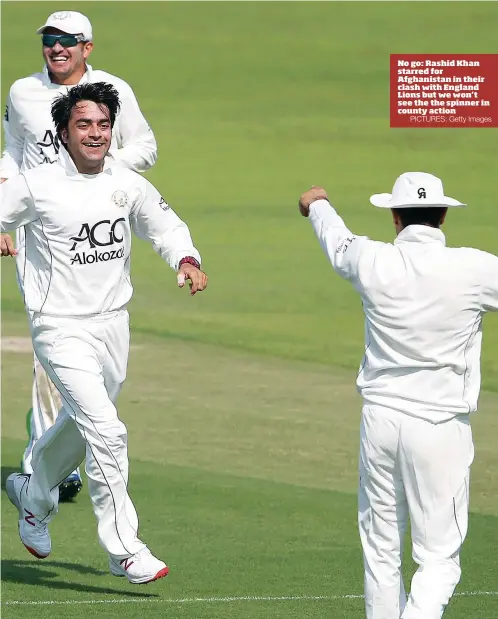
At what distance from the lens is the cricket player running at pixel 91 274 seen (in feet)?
23.8

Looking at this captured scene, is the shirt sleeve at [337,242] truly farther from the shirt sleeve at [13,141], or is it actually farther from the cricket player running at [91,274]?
the shirt sleeve at [13,141]

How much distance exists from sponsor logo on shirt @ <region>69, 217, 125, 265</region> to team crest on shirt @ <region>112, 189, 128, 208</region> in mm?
69

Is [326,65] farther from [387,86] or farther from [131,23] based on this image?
[131,23]

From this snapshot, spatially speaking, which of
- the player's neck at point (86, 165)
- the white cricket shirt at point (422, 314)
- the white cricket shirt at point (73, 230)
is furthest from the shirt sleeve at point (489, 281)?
the player's neck at point (86, 165)

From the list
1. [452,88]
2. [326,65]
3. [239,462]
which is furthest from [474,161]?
[239,462]

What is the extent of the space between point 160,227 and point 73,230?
0.49m

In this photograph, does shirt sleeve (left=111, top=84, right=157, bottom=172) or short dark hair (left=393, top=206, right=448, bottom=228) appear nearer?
short dark hair (left=393, top=206, right=448, bottom=228)

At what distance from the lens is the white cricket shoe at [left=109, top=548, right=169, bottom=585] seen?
7250 mm

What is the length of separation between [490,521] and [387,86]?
59.2ft

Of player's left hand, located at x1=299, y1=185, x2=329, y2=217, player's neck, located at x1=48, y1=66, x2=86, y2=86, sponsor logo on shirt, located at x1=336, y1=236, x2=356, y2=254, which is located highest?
player's neck, located at x1=48, y1=66, x2=86, y2=86

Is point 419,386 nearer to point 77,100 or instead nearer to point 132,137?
point 77,100

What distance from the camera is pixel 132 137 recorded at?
864cm

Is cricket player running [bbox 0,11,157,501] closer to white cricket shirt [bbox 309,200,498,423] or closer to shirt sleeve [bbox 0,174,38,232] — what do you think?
shirt sleeve [bbox 0,174,38,232]

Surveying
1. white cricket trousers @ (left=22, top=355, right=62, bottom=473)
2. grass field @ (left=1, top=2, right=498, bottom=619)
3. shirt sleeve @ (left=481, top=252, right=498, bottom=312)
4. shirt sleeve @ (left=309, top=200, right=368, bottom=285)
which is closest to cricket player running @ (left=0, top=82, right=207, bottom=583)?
grass field @ (left=1, top=2, right=498, bottom=619)
